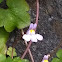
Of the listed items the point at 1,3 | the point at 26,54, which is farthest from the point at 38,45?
the point at 1,3

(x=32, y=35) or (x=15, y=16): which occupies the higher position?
(x=15, y=16)

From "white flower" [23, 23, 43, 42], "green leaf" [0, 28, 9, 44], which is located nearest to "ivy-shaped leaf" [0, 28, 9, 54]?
"green leaf" [0, 28, 9, 44]

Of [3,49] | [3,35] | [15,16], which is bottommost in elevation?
[3,49]

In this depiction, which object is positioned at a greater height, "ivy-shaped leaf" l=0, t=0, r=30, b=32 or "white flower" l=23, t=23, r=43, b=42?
"ivy-shaped leaf" l=0, t=0, r=30, b=32

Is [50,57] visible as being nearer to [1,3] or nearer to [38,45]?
[38,45]

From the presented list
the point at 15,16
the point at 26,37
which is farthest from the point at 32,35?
the point at 15,16

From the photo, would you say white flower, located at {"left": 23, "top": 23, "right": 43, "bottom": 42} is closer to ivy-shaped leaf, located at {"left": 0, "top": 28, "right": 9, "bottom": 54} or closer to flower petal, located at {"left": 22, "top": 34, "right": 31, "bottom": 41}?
flower petal, located at {"left": 22, "top": 34, "right": 31, "bottom": 41}

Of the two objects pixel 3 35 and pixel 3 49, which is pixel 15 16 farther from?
pixel 3 49

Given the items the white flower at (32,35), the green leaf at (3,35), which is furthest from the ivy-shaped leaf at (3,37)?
the white flower at (32,35)

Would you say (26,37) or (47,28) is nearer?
(26,37)

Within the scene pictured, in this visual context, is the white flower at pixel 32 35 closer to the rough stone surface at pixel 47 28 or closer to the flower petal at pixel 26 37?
the flower petal at pixel 26 37
